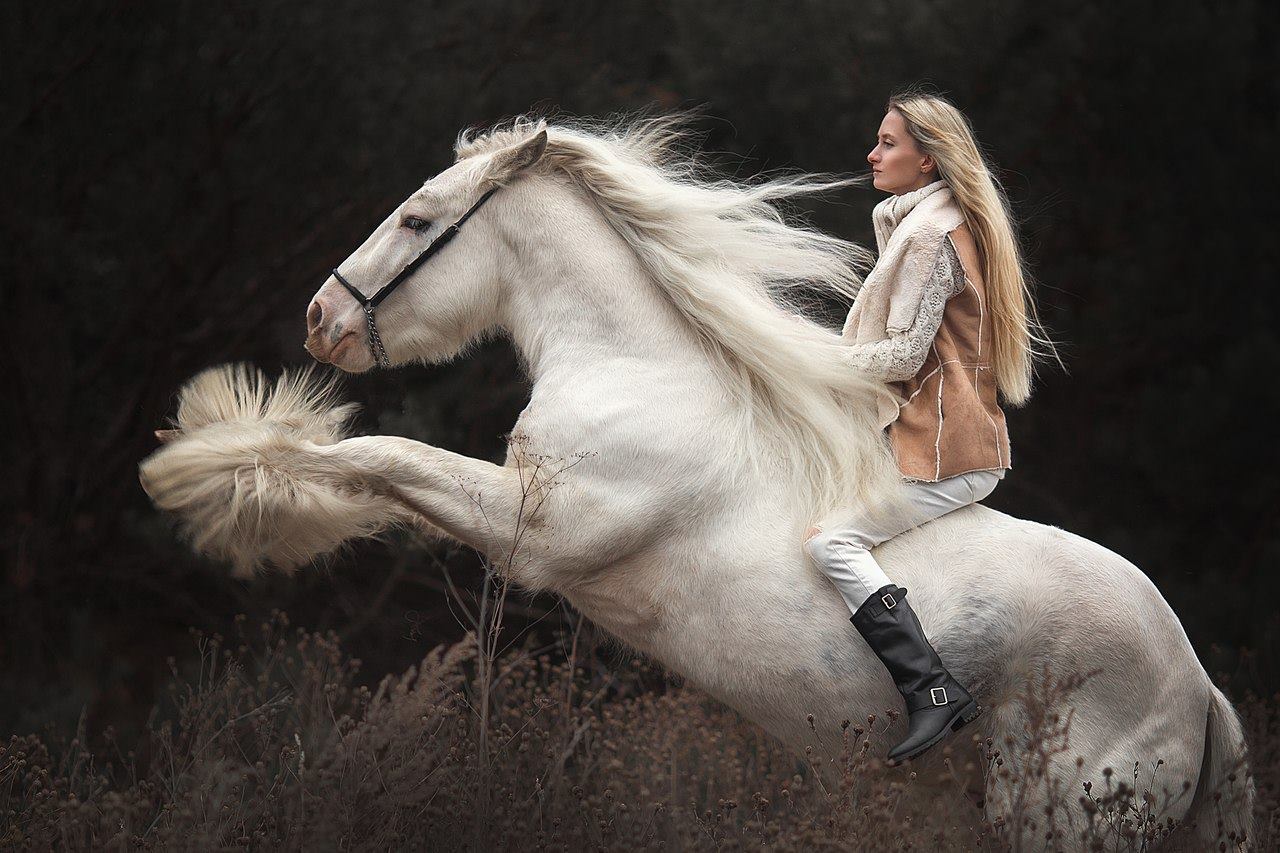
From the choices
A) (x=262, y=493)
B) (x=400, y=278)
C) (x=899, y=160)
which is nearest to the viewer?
(x=262, y=493)

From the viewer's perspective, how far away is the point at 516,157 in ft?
12.4

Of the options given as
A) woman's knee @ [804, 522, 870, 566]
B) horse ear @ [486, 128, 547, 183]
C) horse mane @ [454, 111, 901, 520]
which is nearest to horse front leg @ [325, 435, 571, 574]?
horse mane @ [454, 111, 901, 520]

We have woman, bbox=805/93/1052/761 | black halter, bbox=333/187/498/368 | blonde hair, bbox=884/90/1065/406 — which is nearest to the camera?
woman, bbox=805/93/1052/761

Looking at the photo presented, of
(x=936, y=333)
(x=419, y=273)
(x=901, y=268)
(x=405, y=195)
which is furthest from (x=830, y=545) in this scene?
(x=405, y=195)

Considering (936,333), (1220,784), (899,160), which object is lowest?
(1220,784)

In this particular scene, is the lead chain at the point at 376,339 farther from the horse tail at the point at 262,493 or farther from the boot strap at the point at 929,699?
the boot strap at the point at 929,699

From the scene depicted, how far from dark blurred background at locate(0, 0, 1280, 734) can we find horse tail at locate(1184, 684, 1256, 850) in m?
3.60

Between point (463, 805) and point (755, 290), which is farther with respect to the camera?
point (755, 290)

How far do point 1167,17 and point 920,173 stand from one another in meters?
4.62

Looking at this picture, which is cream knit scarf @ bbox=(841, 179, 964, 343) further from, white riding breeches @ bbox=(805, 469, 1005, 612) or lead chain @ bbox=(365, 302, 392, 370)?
lead chain @ bbox=(365, 302, 392, 370)

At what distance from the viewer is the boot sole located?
3.16m

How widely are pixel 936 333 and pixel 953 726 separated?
1080mm

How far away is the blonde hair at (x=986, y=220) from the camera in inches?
138

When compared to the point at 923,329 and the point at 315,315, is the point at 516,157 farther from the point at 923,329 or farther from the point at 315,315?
the point at 923,329
